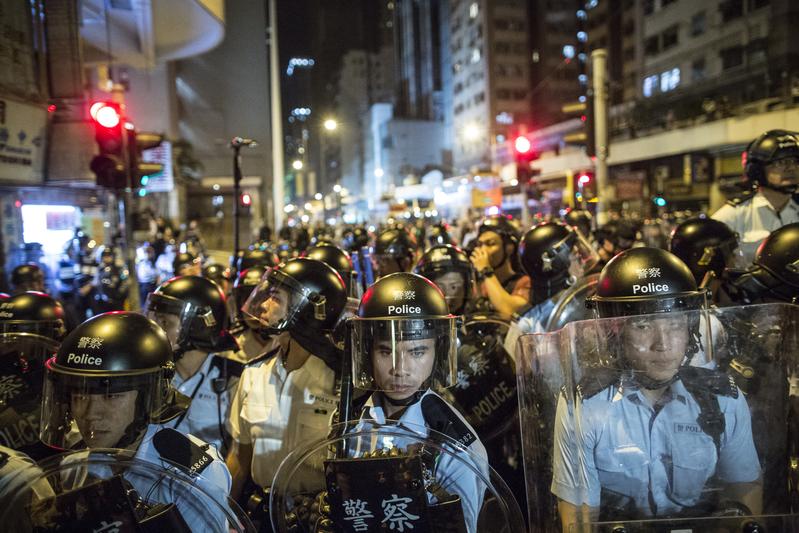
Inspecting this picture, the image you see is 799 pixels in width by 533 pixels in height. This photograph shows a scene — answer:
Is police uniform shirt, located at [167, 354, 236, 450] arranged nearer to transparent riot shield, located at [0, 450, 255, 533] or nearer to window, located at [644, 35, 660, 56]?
transparent riot shield, located at [0, 450, 255, 533]

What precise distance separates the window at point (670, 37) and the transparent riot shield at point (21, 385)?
4147 centimetres

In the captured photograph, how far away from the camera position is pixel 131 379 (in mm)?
2238

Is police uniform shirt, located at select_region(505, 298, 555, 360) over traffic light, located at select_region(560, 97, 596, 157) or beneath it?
beneath

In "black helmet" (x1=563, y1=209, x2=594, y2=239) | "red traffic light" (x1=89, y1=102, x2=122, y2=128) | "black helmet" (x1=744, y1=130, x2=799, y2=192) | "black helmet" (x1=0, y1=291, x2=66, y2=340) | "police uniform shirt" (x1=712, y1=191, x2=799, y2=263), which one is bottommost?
"black helmet" (x1=0, y1=291, x2=66, y2=340)

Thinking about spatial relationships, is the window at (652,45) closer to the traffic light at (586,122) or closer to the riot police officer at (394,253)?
the traffic light at (586,122)

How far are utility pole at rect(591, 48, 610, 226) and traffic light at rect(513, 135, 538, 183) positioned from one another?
1599 mm

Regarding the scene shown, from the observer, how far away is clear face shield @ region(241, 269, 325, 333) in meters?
3.47

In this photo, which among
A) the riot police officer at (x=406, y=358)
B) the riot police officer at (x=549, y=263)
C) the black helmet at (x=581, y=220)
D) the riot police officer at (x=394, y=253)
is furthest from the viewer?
the black helmet at (x=581, y=220)

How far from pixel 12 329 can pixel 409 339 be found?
8.66ft

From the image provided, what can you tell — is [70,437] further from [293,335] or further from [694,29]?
[694,29]

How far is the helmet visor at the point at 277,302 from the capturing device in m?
3.47

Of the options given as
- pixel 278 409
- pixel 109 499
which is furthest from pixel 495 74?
pixel 109 499

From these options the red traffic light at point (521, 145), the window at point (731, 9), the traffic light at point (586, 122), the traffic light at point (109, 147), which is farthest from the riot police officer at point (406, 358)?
the window at point (731, 9)

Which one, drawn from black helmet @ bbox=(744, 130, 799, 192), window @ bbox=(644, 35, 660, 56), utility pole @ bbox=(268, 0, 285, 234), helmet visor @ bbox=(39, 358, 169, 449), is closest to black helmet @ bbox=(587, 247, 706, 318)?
helmet visor @ bbox=(39, 358, 169, 449)
